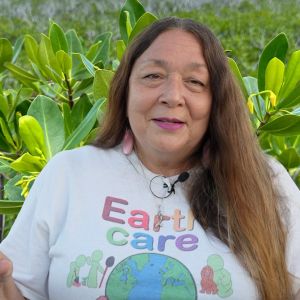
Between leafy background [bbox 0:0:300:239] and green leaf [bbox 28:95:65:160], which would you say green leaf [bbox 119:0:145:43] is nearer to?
leafy background [bbox 0:0:300:239]

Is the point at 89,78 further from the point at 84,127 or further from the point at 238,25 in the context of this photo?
the point at 238,25

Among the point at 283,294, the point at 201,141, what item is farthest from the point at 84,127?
the point at 283,294

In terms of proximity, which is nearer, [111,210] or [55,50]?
[111,210]

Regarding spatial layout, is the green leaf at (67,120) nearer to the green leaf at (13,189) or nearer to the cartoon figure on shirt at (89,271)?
the green leaf at (13,189)

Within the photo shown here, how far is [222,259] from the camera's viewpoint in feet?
5.63

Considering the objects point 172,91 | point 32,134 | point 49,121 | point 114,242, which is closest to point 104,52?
point 49,121

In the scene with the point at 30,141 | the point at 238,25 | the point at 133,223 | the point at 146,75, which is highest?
the point at 238,25

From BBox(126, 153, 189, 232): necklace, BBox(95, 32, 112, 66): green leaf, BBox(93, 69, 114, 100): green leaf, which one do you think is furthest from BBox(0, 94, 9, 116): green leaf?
BBox(126, 153, 189, 232): necklace

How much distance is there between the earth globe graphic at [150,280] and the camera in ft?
5.55

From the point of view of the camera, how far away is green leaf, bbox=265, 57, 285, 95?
2029 millimetres

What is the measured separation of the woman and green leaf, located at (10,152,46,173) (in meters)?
0.13

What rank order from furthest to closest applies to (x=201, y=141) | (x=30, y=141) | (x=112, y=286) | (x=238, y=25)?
(x=238, y=25)
(x=30, y=141)
(x=201, y=141)
(x=112, y=286)

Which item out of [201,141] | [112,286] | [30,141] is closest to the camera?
[112,286]

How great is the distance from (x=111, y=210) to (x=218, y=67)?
16.6 inches
